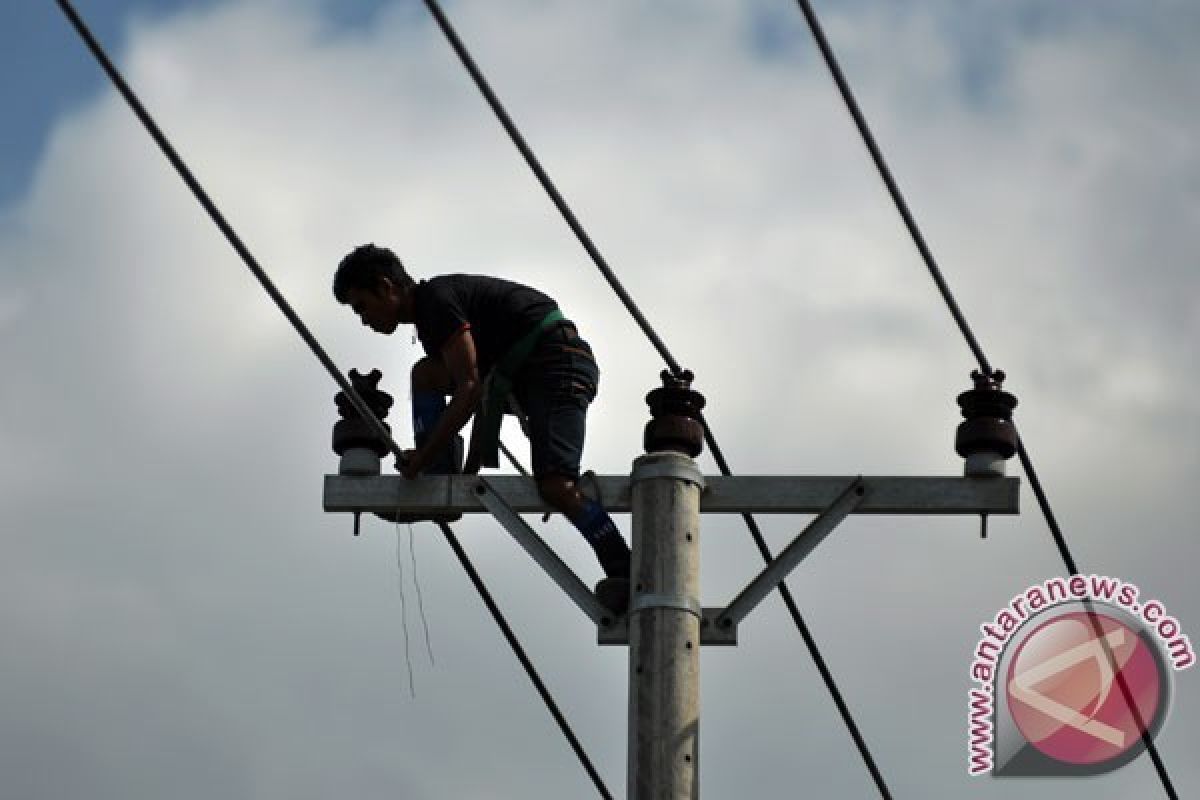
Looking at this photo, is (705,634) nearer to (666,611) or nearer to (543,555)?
(666,611)

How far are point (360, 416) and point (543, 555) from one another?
0.91 meters

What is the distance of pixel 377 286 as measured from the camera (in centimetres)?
844

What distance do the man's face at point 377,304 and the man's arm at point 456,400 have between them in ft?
0.82

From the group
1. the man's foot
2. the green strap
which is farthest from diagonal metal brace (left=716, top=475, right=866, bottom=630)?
the green strap

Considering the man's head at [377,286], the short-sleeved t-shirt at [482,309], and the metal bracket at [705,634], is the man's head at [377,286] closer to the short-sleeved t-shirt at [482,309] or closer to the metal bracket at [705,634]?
the short-sleeved t-shirt at [482,309]

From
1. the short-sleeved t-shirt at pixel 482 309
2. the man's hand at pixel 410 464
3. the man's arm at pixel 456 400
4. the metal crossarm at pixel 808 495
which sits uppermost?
the short-sleeved t-shirt at pixel 482 309

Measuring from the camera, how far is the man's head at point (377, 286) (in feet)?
27.7

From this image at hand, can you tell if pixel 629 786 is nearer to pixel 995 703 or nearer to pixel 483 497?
pixel 483 497

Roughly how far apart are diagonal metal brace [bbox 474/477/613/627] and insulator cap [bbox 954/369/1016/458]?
1402mm

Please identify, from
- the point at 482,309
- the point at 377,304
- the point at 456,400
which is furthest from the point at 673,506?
the point at 377,304

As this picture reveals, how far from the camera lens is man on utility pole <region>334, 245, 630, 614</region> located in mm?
8297

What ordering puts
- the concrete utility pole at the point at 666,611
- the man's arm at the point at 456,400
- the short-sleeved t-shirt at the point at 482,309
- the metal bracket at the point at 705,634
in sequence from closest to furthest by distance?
the concrete utility pole at the point at 666,611
the metal bracket at the point at 705,634
the man's arm at the point at 456,400
the short-sleeved t-shirt at the point at 482,309

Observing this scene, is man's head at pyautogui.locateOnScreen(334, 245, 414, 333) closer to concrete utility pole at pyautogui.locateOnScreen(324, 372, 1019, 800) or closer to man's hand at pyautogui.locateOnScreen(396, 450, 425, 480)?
concrete utility pole at pyautogui.locateOnScreen(324, 372, 1019, 800)

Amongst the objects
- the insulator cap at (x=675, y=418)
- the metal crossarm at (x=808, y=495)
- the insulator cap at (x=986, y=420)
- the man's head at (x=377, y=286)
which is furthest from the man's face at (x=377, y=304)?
the insulator cap at (x=986, y=420)
